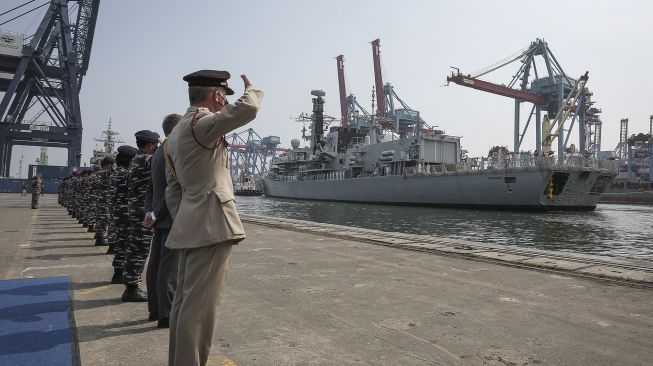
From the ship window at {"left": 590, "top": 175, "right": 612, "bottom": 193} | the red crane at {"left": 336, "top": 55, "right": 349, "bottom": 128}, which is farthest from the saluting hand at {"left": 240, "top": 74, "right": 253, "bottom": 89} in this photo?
the red crane at {"left": 336, "top": 55, "right": 349, "bottom": 128}

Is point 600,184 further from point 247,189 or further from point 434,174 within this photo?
point 247,189

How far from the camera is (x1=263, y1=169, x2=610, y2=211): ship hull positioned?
28.0 m

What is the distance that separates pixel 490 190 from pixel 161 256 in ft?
98.3

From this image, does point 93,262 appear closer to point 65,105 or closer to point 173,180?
point 173,180

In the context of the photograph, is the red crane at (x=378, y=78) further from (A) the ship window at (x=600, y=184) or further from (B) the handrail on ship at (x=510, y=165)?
(A) the ship window at (x=600, y=184)

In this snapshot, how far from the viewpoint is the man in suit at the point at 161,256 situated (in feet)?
9.79

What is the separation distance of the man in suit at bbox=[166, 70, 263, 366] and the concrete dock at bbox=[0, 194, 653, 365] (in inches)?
23.1

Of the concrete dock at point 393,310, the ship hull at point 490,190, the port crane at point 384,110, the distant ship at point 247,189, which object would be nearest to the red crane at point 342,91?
the port crane at point 384,110

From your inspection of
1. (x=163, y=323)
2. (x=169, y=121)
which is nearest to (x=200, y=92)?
(x=169, y=121)

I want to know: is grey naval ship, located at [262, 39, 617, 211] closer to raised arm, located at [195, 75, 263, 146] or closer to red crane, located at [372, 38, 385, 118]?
red crane, located at [372, 38, 385, 118]

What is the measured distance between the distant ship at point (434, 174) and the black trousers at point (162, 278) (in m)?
28.8

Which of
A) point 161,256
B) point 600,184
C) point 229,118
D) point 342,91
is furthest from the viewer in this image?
point 342,91

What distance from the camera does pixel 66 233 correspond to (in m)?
9.08

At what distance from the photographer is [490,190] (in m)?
29.7
